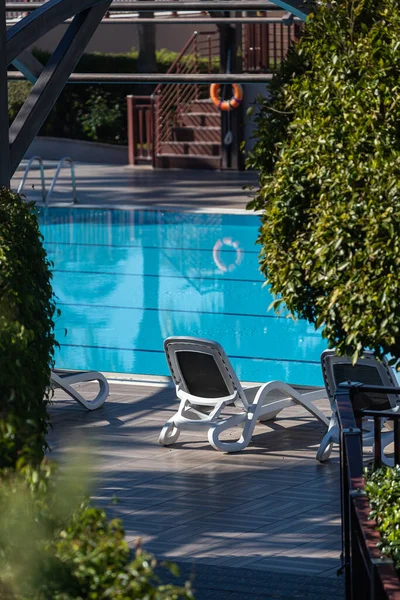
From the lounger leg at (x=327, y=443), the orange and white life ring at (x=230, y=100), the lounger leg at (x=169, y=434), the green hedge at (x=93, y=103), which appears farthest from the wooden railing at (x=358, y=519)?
the green hedge at (x=93, y=103)

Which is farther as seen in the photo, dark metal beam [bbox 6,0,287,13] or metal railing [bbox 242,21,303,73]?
metal railing [bbox 242,21,303,73]

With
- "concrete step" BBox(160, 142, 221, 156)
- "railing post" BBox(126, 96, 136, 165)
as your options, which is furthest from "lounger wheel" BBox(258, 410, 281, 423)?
"railing post" BBox(126, 96, 136, 165)

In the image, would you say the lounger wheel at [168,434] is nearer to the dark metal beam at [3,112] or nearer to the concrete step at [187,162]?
the dark metal beam at [3,112]

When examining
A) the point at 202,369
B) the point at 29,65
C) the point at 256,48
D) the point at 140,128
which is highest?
the point at 29,65

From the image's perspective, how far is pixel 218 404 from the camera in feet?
23.3

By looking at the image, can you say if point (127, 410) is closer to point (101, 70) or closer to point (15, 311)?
point (15, 311)

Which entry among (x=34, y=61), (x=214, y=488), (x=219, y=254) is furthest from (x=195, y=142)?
(x=214, y=488)

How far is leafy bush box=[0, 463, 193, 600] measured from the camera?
6.72 feet

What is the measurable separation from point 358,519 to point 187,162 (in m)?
22.1

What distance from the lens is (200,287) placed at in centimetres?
1398

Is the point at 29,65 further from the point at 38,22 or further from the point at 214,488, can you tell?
the point at 214,488

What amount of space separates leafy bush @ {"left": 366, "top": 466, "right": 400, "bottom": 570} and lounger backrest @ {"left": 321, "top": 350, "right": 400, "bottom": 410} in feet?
8.60

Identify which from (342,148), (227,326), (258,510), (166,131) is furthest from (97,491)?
(166,131)

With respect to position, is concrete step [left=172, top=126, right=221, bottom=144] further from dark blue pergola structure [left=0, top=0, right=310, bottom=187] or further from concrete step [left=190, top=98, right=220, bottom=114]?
dark blue pergola structure [left=0, top=0, right=310, bottom=187]
